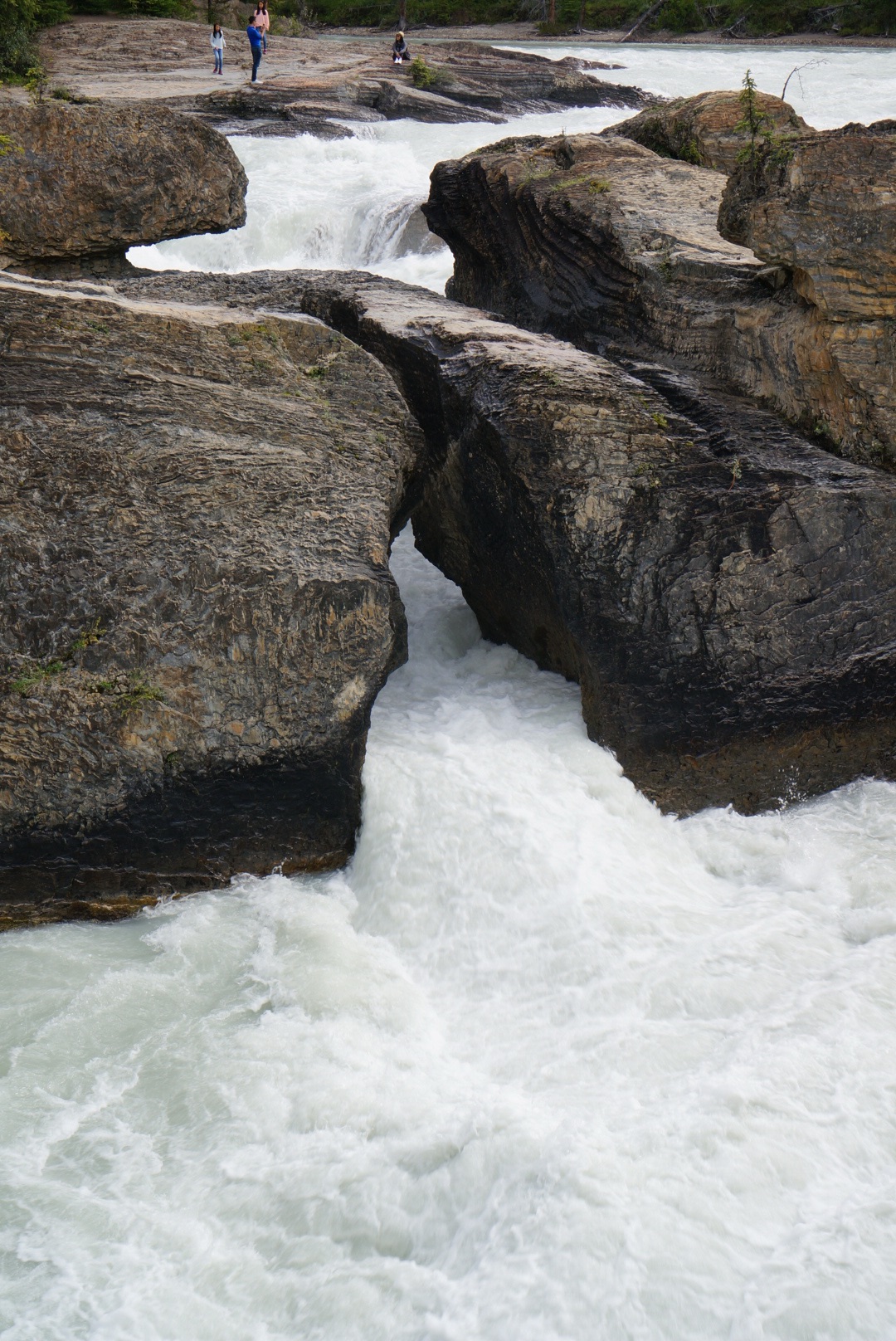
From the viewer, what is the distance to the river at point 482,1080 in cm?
340

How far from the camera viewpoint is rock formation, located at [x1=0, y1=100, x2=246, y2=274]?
326 inches

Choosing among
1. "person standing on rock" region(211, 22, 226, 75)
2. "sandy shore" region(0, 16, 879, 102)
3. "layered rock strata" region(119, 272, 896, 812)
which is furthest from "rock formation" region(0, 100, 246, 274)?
"person standing on rock" region(211, 22, 226, 75)

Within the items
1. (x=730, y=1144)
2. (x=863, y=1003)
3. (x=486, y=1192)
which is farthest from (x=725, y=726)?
(x=486, y=1192)

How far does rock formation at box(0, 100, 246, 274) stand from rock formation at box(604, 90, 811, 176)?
11.7ft

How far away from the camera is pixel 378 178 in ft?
52.5

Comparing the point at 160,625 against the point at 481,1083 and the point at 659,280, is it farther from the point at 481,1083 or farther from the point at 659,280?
the point at 659,280

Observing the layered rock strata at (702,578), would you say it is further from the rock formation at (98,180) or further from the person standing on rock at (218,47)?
the person standing on rock at (218,47)

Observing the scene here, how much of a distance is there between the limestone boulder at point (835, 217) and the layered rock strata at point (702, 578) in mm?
807

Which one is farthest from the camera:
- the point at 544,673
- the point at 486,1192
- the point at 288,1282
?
the point at 544,673

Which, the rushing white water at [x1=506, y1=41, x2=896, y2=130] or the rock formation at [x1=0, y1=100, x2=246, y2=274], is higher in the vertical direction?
the rushing white water at [x1=506, y1=41, x2=896, y2=130]

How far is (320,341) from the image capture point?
6023 millimetres

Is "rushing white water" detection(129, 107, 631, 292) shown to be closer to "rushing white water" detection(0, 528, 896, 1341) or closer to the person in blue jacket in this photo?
the person in blue jacket

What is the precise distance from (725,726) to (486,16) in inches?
1698

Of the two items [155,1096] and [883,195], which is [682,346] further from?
[155,1096]
